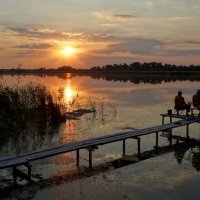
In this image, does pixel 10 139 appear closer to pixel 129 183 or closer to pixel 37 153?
pixel 37 153

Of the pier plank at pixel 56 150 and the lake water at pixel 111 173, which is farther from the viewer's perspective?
the pier plank at pixel 56 150

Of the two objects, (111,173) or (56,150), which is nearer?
(111,173)

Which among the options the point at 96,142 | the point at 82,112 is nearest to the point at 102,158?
the point at 96,142

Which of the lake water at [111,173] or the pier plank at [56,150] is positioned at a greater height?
the pier plank at [56,150]

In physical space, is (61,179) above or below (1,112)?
below

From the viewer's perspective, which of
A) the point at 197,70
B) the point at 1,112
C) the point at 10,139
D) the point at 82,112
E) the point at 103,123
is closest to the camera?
the point at 10,139

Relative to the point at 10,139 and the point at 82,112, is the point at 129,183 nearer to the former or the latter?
the point at 10,139

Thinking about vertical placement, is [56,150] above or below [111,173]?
above

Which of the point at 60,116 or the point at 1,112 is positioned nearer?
the point at 1,112

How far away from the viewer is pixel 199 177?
10.2 meters

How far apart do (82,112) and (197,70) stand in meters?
92.9

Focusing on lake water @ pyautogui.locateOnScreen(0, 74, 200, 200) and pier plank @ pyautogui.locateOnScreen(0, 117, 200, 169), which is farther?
pier plank @ pyautogui.locateOnScreen(0, 117, 200, 169)

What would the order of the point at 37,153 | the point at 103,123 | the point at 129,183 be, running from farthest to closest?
the point at 103,123 → the point at 37,153 → the point at 129,183

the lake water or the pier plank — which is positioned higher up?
the pier plank
